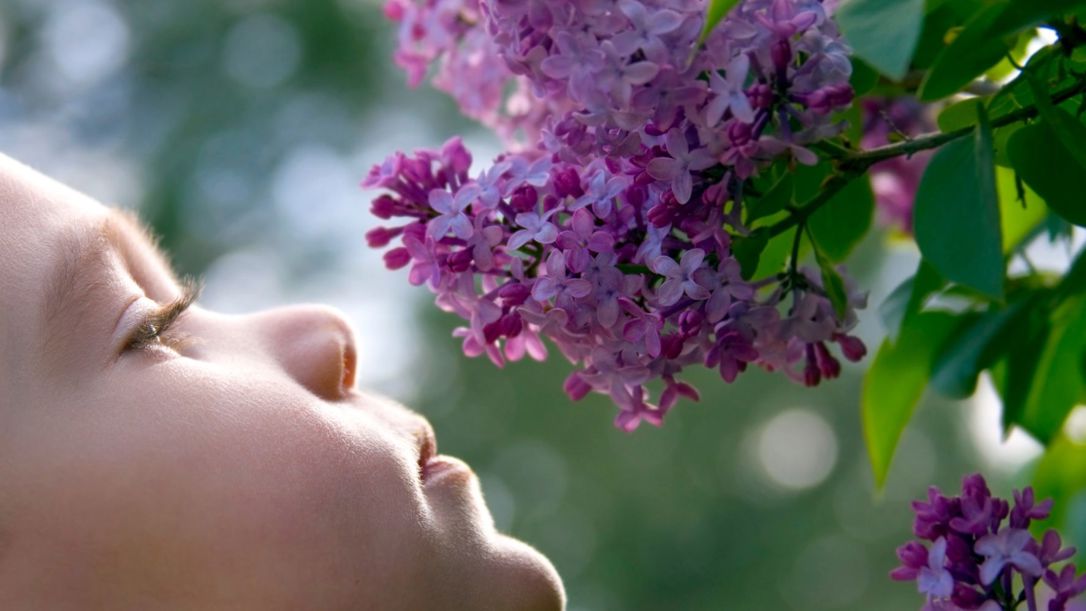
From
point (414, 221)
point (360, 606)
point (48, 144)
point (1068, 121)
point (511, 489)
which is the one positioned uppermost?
point (1068, 121)

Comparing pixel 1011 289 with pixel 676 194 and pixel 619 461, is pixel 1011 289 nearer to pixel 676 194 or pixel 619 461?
pixel 676 194

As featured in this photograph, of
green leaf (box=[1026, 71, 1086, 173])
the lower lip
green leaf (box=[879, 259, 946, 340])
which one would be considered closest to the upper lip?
the lower lip

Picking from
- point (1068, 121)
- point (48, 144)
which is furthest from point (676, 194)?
point (48, 144)

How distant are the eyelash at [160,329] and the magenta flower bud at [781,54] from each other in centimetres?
40

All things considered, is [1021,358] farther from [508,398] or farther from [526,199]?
[508,398]

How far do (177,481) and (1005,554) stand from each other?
1.51ft

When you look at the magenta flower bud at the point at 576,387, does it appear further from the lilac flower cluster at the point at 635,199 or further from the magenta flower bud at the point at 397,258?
the magenta flower bud at the point at 397,258

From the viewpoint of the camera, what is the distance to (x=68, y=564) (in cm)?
70

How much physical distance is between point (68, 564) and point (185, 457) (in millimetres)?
88

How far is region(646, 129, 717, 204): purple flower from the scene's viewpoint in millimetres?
607

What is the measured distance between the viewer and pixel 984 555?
667mm

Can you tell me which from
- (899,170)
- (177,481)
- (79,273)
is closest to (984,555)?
(177,481)

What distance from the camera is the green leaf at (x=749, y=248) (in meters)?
0.66

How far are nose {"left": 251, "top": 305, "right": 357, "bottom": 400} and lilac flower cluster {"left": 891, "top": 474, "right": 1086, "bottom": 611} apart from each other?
37 cm
